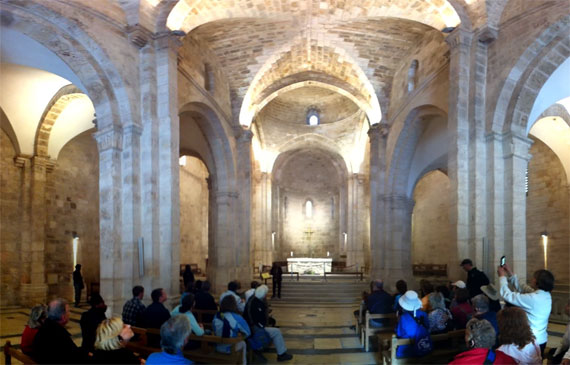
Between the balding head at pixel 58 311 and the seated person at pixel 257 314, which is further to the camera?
the seated person at pixel 257 314

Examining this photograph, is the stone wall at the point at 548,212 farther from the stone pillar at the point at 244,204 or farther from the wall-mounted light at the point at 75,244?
the wall-mounted light at the point at 75,244

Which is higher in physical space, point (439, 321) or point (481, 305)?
point (481, 305)

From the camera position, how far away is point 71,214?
53.0ft

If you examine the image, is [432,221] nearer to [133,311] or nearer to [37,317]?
[133,311]

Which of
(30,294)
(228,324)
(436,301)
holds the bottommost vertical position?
(30,294)

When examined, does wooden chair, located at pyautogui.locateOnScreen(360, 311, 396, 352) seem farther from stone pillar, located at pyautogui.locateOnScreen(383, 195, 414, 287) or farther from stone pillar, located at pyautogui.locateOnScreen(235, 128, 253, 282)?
stone pillar, located at pyautogui.locateOnScreen(235, 128, 253, 282)

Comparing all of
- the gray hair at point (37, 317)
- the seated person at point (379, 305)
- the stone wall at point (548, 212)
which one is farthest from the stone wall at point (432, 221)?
the gray hair at point (37, 317)

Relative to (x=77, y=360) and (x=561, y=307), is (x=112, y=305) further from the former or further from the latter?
(x=561, y=307)

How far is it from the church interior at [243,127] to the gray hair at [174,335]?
6615 mm

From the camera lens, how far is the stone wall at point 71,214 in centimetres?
1539

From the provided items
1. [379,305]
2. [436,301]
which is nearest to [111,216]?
[379,305]

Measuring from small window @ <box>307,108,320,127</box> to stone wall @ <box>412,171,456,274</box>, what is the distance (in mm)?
7806

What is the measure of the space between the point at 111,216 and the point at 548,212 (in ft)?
53.1

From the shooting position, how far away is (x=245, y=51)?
16.6 metres
